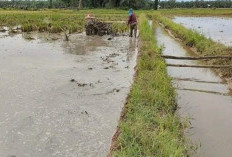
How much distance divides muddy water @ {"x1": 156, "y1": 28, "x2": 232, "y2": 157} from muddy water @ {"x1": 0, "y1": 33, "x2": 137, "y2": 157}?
136 centimetres

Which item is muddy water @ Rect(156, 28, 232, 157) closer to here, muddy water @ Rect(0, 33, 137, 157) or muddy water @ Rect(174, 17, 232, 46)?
muddy water @ Rect(0, 33, 137, 157)

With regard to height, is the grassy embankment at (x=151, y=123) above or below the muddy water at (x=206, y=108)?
above

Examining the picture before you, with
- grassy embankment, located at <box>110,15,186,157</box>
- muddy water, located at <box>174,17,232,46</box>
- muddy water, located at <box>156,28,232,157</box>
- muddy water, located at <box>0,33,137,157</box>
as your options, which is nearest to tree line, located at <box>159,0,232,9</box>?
muddy water, located at <box>174,17,232,46</box>

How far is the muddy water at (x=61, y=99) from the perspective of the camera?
18.7ft

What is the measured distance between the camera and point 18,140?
578 cm

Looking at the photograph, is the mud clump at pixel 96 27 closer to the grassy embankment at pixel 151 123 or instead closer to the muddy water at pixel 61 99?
the muddy water at pixel 61 99

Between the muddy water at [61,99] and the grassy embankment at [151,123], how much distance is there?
1.45ft

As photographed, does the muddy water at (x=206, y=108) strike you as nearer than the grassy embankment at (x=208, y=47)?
Yes

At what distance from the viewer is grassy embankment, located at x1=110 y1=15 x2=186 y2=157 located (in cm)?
484

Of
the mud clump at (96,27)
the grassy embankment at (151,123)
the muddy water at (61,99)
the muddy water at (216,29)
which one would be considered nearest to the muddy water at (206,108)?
the grassy embankment at (151,123)

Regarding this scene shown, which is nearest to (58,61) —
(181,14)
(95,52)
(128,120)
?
(95,52)

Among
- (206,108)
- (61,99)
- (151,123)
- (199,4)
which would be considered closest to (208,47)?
(206,108)

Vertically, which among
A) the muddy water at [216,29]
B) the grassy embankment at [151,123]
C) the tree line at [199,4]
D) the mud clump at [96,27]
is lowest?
the grassy embankment at [151,123]

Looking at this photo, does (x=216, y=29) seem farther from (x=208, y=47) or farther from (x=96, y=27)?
(x=208, y=47)
